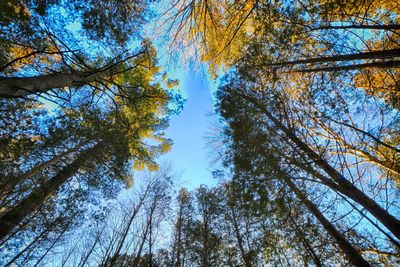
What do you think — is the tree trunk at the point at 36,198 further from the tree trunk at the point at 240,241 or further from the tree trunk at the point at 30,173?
the tree trunk at the point at 240,241

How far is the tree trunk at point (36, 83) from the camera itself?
345 centimetres

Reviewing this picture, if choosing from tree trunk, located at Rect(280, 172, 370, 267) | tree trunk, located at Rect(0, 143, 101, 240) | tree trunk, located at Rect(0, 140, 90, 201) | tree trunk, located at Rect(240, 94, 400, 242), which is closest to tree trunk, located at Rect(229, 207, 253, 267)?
tree trunk, located at Rect(280, 172, 370, 267)

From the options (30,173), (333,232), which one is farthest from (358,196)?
(30,173)

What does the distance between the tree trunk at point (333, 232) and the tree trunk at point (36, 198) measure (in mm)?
6181

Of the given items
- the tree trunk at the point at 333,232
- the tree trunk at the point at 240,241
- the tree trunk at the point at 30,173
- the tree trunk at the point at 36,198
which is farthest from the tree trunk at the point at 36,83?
the tree trunk at the point at 240,241

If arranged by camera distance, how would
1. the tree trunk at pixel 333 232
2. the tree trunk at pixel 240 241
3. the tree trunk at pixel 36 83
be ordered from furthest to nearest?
the tree trunk at pixel 240 241 < the tree trunk at pixel 333 232 < the tree trunk at pixel 36 83

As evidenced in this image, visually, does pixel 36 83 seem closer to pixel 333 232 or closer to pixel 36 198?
pixel 36 198

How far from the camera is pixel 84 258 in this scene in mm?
9375

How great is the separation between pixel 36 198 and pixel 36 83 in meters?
3.67

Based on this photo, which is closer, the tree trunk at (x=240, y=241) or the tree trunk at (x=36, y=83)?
the tree trunk at (x=36, y=83)

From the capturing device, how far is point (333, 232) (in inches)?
205

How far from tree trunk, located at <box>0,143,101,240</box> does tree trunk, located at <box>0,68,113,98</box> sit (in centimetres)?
270

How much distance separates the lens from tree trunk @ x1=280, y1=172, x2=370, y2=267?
4.41 m

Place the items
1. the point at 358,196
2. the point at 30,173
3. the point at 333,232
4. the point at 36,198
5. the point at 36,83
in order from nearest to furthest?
the point at 36,83 → the point at 358,196 → the point at 333,232 → the point at 30,173 → the point at 36,198
